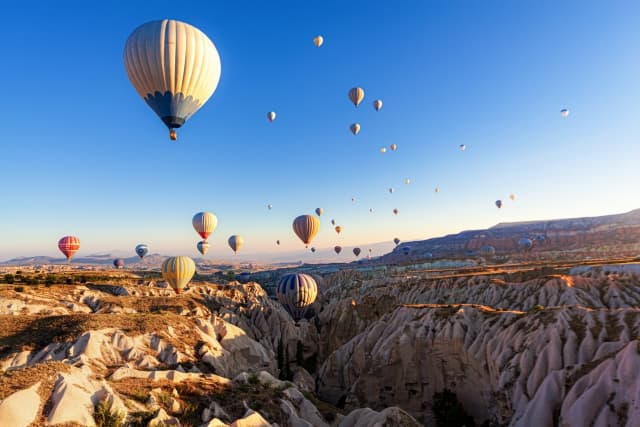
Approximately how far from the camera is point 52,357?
77.1 ft

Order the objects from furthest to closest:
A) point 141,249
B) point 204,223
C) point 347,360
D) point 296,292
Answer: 1. point 141,249
2. point 204,223
3. point 296,292
4. point 347,360

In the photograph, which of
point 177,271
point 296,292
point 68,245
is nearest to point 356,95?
point 296,292

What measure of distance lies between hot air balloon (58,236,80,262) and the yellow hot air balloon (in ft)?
120

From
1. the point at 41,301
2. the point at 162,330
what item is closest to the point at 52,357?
the point at 162,330

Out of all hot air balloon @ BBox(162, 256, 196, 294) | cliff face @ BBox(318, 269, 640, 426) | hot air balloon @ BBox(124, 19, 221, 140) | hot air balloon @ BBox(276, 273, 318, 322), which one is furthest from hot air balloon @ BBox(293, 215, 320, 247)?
hot air balloon @ BBox(124, 19, 221, 140)

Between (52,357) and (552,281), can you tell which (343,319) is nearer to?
(552,281)

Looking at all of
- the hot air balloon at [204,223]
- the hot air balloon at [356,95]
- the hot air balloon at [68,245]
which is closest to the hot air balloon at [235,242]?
the hot air balloon at [204,223]

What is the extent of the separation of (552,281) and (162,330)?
50.2m

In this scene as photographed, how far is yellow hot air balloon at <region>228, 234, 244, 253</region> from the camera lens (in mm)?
91344

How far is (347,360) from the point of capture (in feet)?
134

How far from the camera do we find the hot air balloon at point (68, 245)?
81500 millimetres

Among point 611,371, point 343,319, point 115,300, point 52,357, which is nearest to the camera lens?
point 611,371

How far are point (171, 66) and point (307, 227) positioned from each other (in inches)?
1589

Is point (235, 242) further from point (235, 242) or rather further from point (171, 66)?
point (171, 66)
